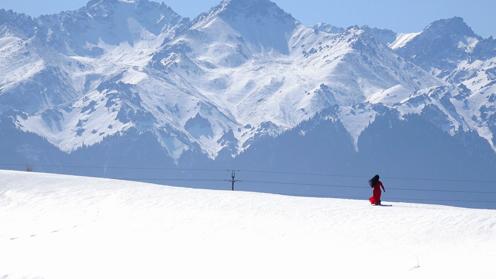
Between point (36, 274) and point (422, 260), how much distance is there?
35.7 feet

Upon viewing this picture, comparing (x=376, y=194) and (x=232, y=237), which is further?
(x=376, y=194)

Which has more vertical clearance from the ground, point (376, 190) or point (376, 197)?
point (376, 190)

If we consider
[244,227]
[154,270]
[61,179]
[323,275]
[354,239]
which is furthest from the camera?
[61,179]

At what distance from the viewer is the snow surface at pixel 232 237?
89.8 ft

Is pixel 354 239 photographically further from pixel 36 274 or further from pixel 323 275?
pixel 36 274

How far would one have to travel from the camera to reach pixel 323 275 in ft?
86.4

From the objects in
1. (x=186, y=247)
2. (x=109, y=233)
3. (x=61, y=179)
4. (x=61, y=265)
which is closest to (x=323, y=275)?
(x=186, y=247)

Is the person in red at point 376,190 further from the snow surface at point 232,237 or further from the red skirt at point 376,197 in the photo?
the snow surface at point 232,237

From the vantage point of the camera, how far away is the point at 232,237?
107ft

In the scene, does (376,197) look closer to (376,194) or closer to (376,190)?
(376,194)

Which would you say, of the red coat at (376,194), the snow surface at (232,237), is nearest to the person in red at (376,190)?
the red coat at (376,194)

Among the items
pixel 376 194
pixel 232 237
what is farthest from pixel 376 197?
pixel 232 237

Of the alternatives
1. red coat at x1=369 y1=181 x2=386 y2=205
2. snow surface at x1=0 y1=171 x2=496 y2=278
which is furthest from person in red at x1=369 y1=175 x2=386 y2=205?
snow surface at x1=0 y1=171 x2=496 y2=278

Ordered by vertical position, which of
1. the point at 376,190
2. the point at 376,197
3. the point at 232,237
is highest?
the point at 376,190
